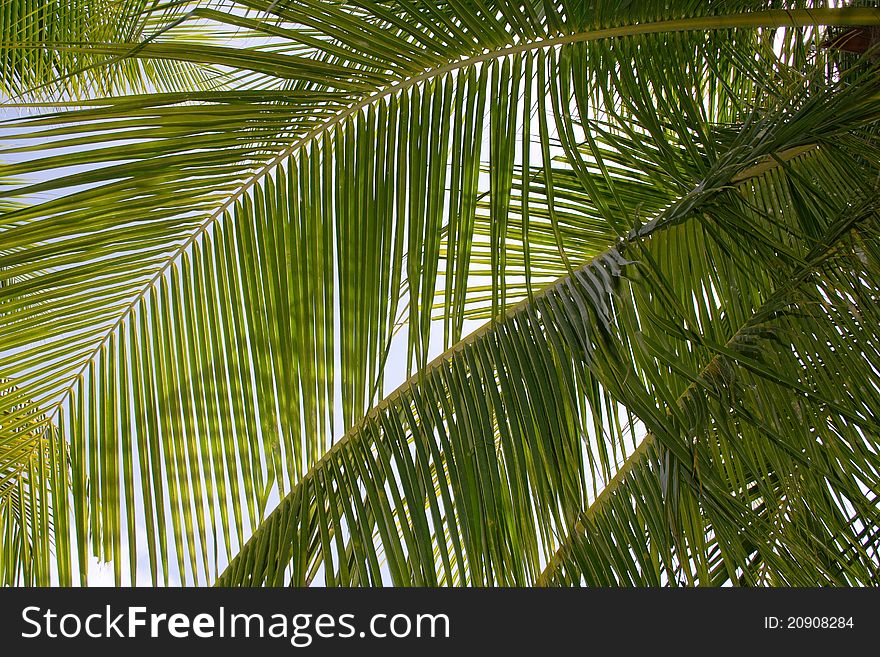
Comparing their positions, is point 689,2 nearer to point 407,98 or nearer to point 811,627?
point 407,98

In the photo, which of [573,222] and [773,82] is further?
[573,222]

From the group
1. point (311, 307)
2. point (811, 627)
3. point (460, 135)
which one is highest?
point (460, 135)

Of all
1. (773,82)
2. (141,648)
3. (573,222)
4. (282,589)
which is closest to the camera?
(141,648)

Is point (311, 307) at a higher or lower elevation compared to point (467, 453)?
higher

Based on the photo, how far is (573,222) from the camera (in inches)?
62.7

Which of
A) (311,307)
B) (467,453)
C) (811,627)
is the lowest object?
(811,627)

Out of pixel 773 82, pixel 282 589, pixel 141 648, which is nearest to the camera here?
pixel 141 648

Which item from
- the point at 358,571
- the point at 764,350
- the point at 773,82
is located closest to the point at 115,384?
the point at 358,571

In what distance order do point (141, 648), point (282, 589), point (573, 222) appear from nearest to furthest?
point (141, 648) < point (282, 589) < point (573, 222)

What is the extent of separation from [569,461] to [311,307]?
0.37 m

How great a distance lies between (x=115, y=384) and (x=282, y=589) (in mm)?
334

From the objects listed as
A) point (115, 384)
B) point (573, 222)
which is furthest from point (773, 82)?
point (115, 384)

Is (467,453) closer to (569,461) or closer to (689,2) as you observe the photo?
(569,461)

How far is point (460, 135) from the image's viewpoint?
988 mm
